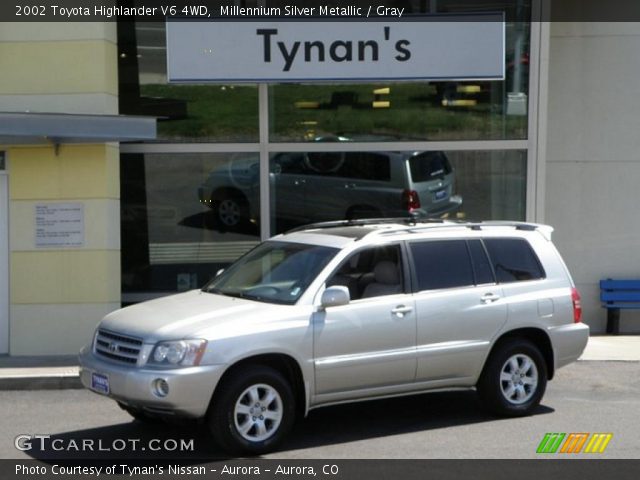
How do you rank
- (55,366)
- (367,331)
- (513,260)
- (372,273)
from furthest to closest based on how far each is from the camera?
(55,366), (513,260), (372,273), (367,331)

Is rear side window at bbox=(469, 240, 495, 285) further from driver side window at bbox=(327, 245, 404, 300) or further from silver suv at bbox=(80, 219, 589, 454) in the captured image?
driver side window at bbox=(327, 245, 404, 300)

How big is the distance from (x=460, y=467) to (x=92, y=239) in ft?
19.3

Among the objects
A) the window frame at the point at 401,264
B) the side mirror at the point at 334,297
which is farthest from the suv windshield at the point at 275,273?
the side mirror at the point at 334,297

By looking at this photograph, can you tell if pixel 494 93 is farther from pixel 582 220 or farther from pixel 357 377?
pixel 357 377

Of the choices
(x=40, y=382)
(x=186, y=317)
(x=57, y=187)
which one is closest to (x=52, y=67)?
(x=57, y=187)

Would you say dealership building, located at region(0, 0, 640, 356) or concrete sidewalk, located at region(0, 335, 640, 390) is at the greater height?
dealership building, located at region(0, 0, 640, 356)

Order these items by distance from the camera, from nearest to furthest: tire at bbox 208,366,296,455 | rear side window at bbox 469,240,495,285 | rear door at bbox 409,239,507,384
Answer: tire at bbox 208,366,296,455
rear door at bbox 409,239,507,384
rear side window at bbox 469,240,495,285

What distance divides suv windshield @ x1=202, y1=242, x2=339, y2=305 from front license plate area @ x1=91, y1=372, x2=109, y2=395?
52.9 inches

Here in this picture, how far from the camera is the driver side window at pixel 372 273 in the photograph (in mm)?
8008

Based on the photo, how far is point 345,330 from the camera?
7703 mm

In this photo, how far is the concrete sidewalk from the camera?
10.1 m

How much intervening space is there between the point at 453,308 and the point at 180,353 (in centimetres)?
252

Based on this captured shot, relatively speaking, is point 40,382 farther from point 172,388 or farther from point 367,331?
point 367,331

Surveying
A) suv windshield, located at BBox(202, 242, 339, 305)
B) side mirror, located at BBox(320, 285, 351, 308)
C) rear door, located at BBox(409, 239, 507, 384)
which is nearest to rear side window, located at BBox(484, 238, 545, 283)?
rear door, located at BBox(409, 239, 507, 384)
